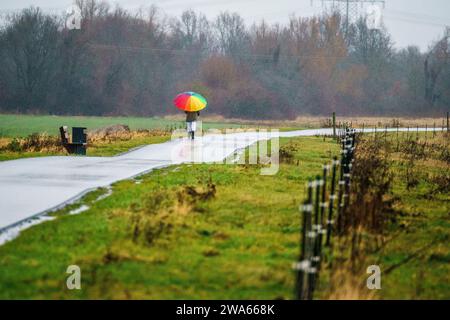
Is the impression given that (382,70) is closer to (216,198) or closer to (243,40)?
(243,40)

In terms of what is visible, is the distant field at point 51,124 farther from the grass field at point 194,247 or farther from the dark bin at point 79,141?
the grass field at point 194,247

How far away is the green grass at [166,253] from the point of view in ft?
27.7

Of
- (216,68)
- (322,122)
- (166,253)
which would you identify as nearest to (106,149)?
(166,253)

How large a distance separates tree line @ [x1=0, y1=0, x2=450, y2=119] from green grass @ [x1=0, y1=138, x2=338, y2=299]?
68191 mm

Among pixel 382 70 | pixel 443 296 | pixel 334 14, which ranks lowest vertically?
pixel 443 296

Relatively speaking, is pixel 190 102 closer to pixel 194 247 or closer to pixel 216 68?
pixel 194 247

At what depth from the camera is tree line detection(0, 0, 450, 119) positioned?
83.9 meters

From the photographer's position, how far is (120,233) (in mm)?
11055

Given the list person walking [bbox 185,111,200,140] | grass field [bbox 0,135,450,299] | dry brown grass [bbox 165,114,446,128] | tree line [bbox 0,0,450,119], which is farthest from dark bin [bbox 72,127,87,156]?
tree line [bbox 0,0,450,119]

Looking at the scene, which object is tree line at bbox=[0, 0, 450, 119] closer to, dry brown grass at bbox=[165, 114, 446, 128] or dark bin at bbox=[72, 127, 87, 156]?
dry brown grass at bbox=[165, 114, 446, 128]

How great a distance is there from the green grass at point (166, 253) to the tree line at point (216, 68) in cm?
6819

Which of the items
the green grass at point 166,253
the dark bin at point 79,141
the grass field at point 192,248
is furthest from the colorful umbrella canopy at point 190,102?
the green grass at point 166,253

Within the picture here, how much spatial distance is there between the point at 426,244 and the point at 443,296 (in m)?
2.92
